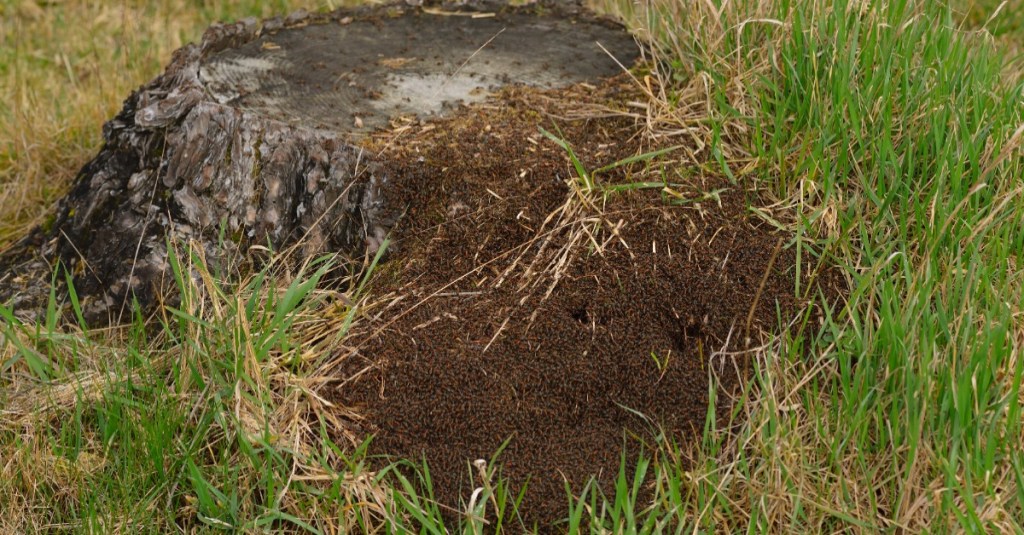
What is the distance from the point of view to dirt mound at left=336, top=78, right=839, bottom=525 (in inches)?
86.7

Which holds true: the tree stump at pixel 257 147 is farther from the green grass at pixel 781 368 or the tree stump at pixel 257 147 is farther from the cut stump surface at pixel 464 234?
the green grass at pixel 781 368

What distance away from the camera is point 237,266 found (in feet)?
8.78

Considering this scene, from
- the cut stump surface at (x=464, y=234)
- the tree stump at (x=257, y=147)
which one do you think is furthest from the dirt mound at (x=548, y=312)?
the tree stump at (x=257, y=147)

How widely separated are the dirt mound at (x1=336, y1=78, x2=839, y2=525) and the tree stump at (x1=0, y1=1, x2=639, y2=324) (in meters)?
0.23

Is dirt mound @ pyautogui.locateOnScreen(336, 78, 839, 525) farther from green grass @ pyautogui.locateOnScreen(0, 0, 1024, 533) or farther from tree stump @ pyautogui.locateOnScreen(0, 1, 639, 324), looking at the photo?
tree stump @ pyautogui.locateOnScreen(0, 1, 639, 324)

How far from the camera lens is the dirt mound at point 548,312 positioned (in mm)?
2201

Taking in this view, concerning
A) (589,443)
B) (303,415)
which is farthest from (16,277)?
(589,443)

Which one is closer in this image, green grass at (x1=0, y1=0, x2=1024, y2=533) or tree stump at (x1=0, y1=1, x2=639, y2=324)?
green grass at (x1=0, y1=0, x2=1024, y2=533)

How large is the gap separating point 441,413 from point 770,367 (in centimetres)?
76

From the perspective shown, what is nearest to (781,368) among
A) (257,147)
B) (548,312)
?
(548,312)

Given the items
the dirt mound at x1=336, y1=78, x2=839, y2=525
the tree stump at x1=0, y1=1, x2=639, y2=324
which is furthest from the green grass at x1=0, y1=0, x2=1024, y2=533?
the tree stump at x1=0, y1=1, x2=639, y2=324

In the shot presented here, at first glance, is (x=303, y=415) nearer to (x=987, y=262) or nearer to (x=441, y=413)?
(x=441, y=413)

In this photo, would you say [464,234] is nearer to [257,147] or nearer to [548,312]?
[548,312]

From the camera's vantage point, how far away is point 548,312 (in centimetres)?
236
